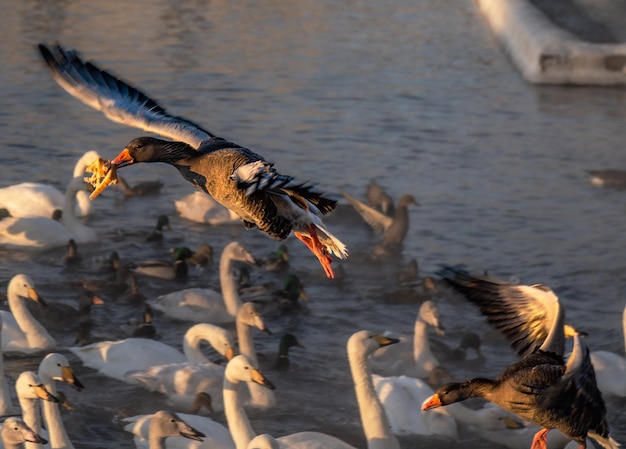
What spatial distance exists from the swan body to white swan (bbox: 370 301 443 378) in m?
2.48

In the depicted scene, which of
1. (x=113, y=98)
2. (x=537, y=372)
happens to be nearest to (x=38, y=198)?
(x=113, y=98)

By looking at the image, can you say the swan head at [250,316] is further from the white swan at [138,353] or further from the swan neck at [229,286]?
the swan neck at [229,286]

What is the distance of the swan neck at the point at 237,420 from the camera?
1129cm

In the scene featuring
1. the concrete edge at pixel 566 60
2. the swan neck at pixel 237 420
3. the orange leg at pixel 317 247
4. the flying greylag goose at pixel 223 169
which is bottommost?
the concrete edge at pixel 566 60

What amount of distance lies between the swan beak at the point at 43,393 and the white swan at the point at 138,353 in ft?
5.23

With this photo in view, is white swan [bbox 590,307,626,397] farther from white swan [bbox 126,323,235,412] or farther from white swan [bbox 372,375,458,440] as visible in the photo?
white swan [bbox 126,323,235,412]

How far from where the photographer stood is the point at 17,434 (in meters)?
10.3

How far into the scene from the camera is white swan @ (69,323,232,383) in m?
12.7

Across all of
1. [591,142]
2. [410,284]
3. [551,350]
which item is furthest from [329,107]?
[551,350]

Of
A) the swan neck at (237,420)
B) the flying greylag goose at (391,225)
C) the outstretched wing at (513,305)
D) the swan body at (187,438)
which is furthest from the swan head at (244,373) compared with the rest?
the flying greylag goose at (391,225)

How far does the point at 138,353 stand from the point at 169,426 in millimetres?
2247

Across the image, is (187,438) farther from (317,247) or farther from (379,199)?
(379,199)

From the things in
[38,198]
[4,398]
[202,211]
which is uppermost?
[4,398]

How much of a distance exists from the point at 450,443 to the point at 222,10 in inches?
913
